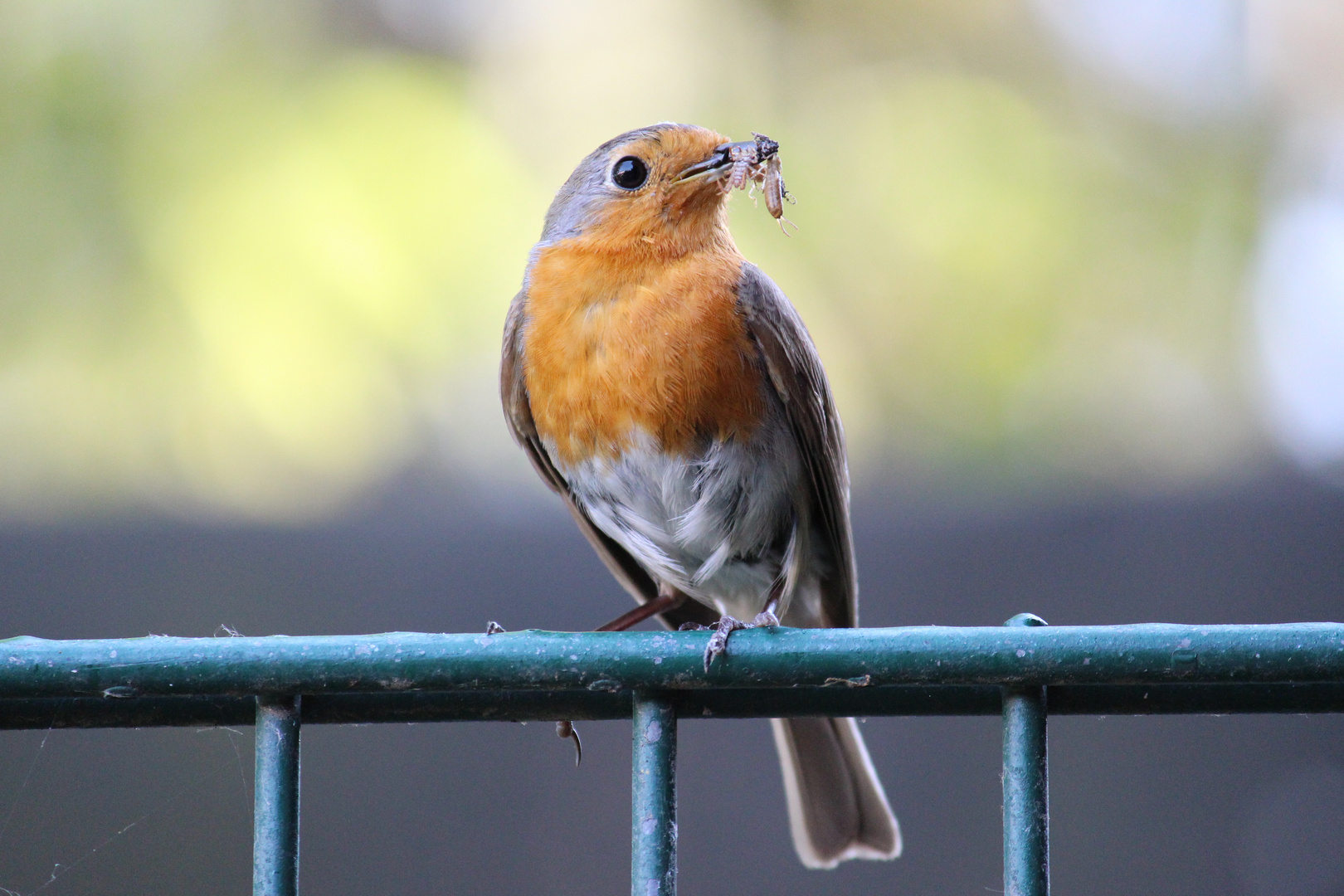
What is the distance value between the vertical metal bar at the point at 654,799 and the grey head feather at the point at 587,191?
5.82 feet

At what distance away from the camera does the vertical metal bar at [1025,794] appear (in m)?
1.25

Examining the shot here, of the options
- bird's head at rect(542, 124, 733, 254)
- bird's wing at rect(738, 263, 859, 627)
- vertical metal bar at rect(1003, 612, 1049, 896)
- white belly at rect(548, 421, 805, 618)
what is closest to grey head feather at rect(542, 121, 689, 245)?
bird's head at rect(542, 124, 733, 254)

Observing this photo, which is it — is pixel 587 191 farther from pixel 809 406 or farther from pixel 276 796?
pixel 276 796

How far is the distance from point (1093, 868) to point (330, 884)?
7.55 feet

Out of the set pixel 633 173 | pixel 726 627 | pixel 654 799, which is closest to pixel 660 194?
pixel 633 173

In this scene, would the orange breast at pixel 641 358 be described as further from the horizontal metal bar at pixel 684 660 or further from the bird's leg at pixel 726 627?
the horizontal metal bar at pixel 684 660

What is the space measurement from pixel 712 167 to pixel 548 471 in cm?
86

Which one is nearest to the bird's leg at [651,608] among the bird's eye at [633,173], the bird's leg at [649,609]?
the bird's leg at [649,609]

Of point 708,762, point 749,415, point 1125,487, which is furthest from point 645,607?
point 1125,487

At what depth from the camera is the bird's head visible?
277cm

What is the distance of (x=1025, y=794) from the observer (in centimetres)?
127

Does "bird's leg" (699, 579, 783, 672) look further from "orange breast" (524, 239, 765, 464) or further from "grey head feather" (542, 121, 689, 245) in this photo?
"grey head feather" (542, 121, 689, 245)

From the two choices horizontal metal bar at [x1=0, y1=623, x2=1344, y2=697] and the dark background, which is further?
the dark background

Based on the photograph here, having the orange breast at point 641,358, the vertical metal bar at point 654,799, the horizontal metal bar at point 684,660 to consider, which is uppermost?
the orange breast at point 641,358
